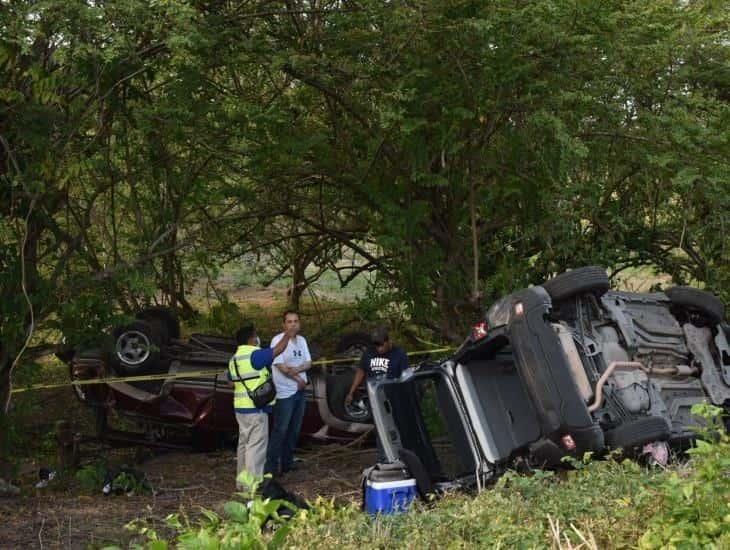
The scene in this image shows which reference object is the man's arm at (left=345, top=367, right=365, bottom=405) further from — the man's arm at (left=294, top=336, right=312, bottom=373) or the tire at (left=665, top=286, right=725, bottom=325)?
the tire at (left=665, top=286, right=725, bottom=325)

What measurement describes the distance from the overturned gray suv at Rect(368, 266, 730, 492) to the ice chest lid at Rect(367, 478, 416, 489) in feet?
0.26

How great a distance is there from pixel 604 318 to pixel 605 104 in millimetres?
4238

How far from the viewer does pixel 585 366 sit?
273 inches

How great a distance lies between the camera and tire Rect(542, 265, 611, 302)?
732cm

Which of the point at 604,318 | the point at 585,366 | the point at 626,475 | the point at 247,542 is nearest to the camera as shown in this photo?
the point at 247,542

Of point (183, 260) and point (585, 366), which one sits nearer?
point (585, 366)

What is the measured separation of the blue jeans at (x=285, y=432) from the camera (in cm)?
986

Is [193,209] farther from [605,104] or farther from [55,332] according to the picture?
[605,104]

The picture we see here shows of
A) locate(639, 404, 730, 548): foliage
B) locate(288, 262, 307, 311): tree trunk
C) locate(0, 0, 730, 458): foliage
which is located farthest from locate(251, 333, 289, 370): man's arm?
locate(288, 262, 307, 311): tree trunk

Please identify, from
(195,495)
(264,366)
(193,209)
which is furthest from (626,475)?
(193,209)

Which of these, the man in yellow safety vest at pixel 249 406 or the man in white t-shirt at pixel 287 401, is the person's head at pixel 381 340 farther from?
Result: the man in yellow safety vest at pixel 249 406

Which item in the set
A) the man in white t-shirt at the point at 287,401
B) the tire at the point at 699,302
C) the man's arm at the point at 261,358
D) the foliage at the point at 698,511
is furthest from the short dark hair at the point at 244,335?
the foliage at the point at 698,511

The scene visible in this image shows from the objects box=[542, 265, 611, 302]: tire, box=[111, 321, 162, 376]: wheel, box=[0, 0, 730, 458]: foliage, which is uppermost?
box=[0, 0, 730, 458]: foliage

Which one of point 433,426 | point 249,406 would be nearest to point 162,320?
point 249,406
